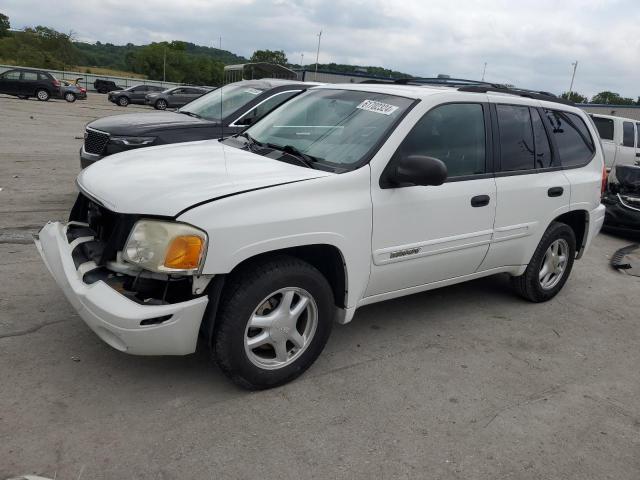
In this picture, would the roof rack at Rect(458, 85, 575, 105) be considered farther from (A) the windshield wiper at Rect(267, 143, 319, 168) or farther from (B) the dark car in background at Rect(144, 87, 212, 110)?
(B) the dark car in background at Rect(144, 87, 212, 110)

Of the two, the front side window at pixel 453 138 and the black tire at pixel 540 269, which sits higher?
the front side window at pixel 453 138

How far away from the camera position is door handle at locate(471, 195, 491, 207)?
→ 4.01 m

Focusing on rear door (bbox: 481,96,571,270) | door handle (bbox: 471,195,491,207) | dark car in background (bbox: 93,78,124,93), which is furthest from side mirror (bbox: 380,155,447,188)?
dark car in background (bbox: 93,78,124,93)

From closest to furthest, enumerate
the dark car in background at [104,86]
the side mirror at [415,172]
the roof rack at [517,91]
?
the side mirror at [415,172] → the roof rack at [517,91] → the dark car in background at [104,86]

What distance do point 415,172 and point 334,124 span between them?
2.62 feet

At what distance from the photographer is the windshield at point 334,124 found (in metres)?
3.60

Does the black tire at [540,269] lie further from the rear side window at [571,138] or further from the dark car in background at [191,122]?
the dark car in background at [191,122]

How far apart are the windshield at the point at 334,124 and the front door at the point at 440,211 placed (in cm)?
21

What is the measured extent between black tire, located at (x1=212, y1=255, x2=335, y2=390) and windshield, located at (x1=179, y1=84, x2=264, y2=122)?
4529mm

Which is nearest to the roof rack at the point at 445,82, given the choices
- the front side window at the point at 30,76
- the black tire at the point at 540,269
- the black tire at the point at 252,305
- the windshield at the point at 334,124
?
the windshield at the point at 334,124

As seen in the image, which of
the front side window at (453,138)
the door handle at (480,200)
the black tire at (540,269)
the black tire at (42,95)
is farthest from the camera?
the black tire at (42,95)

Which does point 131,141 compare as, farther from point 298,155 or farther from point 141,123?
point 298,155

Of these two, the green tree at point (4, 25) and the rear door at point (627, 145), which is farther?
the green tree at point (4, 25)

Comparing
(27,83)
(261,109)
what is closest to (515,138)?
(261,109)
